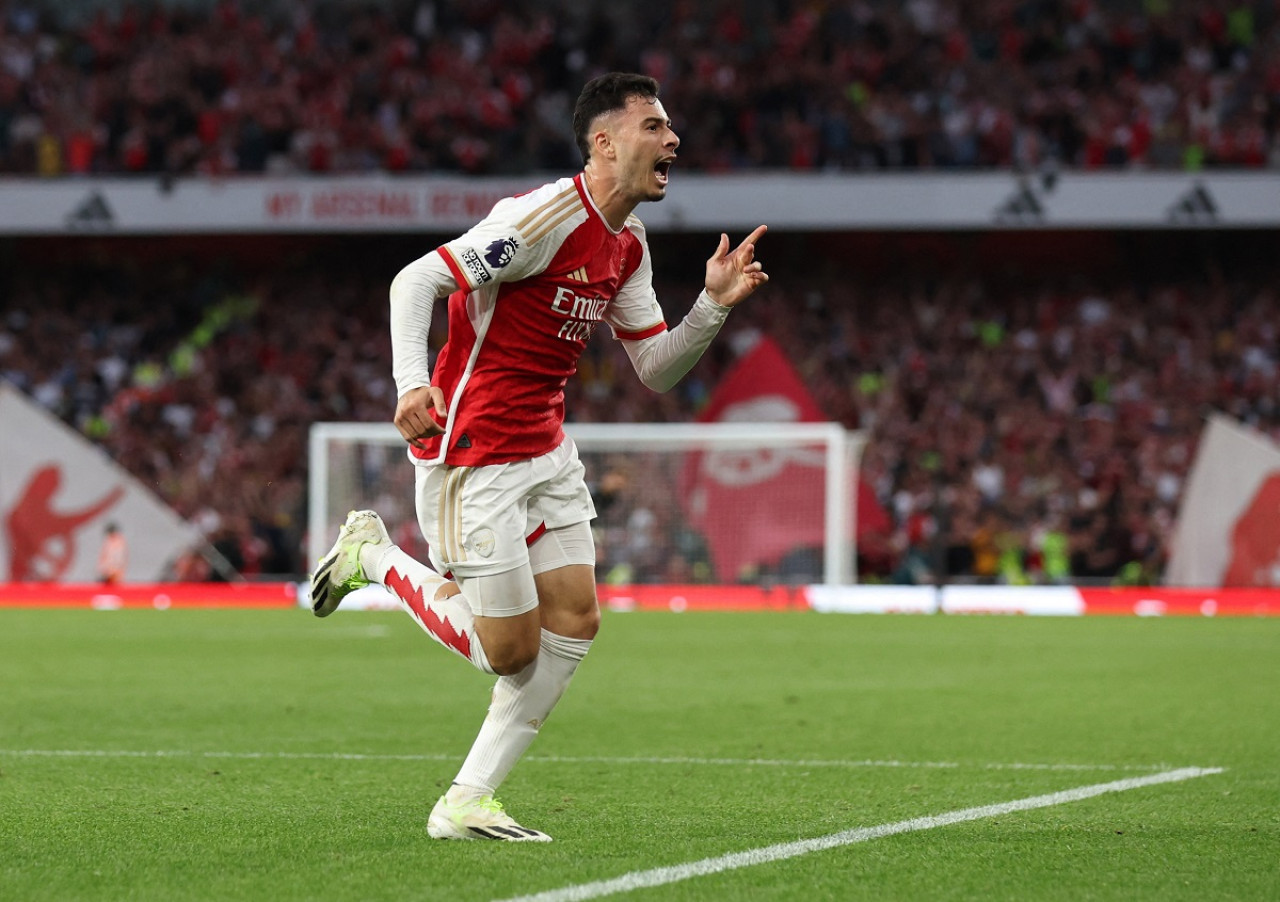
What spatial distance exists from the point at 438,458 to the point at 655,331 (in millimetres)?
982

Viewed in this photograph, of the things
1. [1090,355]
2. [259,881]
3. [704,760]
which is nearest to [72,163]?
[1090,355]

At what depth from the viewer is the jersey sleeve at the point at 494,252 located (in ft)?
17.7

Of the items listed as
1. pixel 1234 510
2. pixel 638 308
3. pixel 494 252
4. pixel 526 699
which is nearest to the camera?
pixel 494 252

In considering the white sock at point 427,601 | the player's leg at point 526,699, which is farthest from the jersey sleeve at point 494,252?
the white sock at point 427,601

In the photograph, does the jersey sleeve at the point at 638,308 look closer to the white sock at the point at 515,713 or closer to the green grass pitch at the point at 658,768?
the white sock at the point at 515,713

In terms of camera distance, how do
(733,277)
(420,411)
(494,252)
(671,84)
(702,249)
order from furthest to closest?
1. (702,249)
2. (671,84)
3. (733,277)
4. (494,252)
5. (420,411)

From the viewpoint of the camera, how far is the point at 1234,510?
21.7 meters

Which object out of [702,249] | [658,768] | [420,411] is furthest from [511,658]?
[702,249]

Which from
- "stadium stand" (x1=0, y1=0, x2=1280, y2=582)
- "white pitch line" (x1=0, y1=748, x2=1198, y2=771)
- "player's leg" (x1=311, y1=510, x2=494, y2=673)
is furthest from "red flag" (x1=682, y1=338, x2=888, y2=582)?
"player's leg" (x1=311, y1=510, x2=494, y2=673)

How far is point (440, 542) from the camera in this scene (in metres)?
5.67

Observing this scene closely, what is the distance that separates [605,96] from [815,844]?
7.71ft

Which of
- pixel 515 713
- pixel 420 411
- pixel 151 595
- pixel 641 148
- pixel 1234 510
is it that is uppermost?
pixel 641 148

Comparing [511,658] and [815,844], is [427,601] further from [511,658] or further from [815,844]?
[815,844]

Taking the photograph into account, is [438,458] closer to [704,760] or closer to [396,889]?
[396,889]
